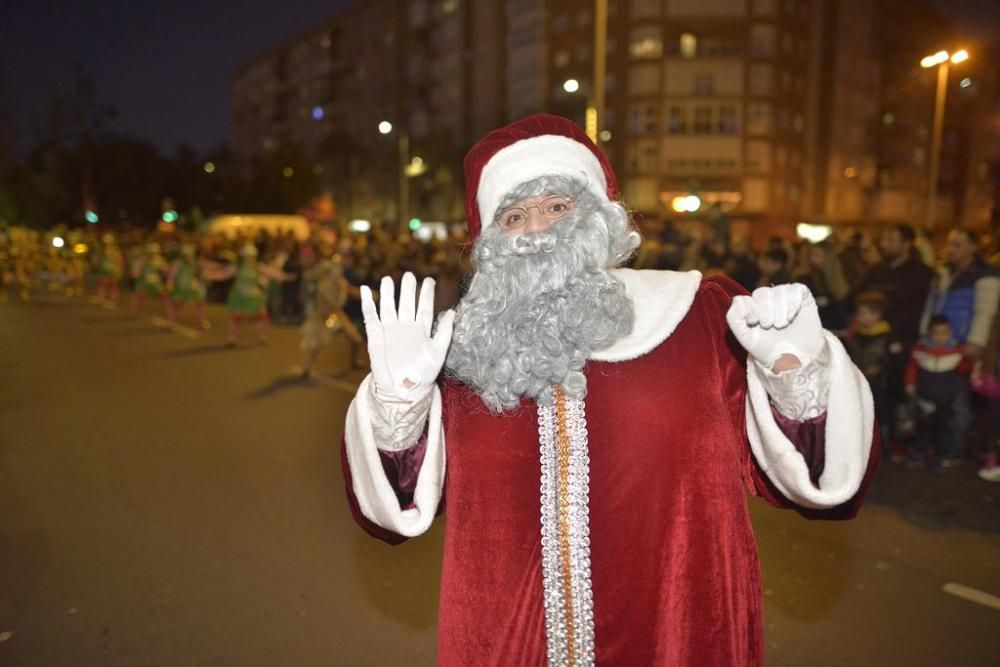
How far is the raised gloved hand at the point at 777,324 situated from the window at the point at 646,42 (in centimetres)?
4337

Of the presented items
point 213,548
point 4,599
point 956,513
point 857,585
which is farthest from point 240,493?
point 956,513

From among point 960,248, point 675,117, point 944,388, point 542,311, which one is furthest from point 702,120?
point 542,311

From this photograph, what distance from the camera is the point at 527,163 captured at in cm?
203

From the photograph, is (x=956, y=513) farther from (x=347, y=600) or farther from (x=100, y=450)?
(x=100, y=450)

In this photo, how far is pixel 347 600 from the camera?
3.92 m

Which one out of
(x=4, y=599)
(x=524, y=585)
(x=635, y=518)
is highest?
(x=635, y=518)

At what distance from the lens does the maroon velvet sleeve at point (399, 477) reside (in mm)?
1842

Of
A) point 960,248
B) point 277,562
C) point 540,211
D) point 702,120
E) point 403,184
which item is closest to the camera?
point 540,211

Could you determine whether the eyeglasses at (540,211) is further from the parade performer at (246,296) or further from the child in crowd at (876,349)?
the parade performer at (246,296)

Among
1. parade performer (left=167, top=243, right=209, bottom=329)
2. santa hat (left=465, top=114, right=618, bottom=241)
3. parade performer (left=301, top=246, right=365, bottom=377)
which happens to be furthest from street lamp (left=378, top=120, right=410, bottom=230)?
santa hat (left=465, top=114, right=618, bottom=241)

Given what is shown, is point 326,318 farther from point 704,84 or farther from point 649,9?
point 649,9

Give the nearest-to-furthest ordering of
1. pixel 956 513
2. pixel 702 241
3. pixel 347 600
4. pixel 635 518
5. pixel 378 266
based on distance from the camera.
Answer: pixel 635 518
pixel 347 600
pixel 956 513
pixel 702 241
pixel 378 266

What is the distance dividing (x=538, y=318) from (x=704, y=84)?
4344 centimetres

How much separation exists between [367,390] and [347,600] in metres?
2.43
